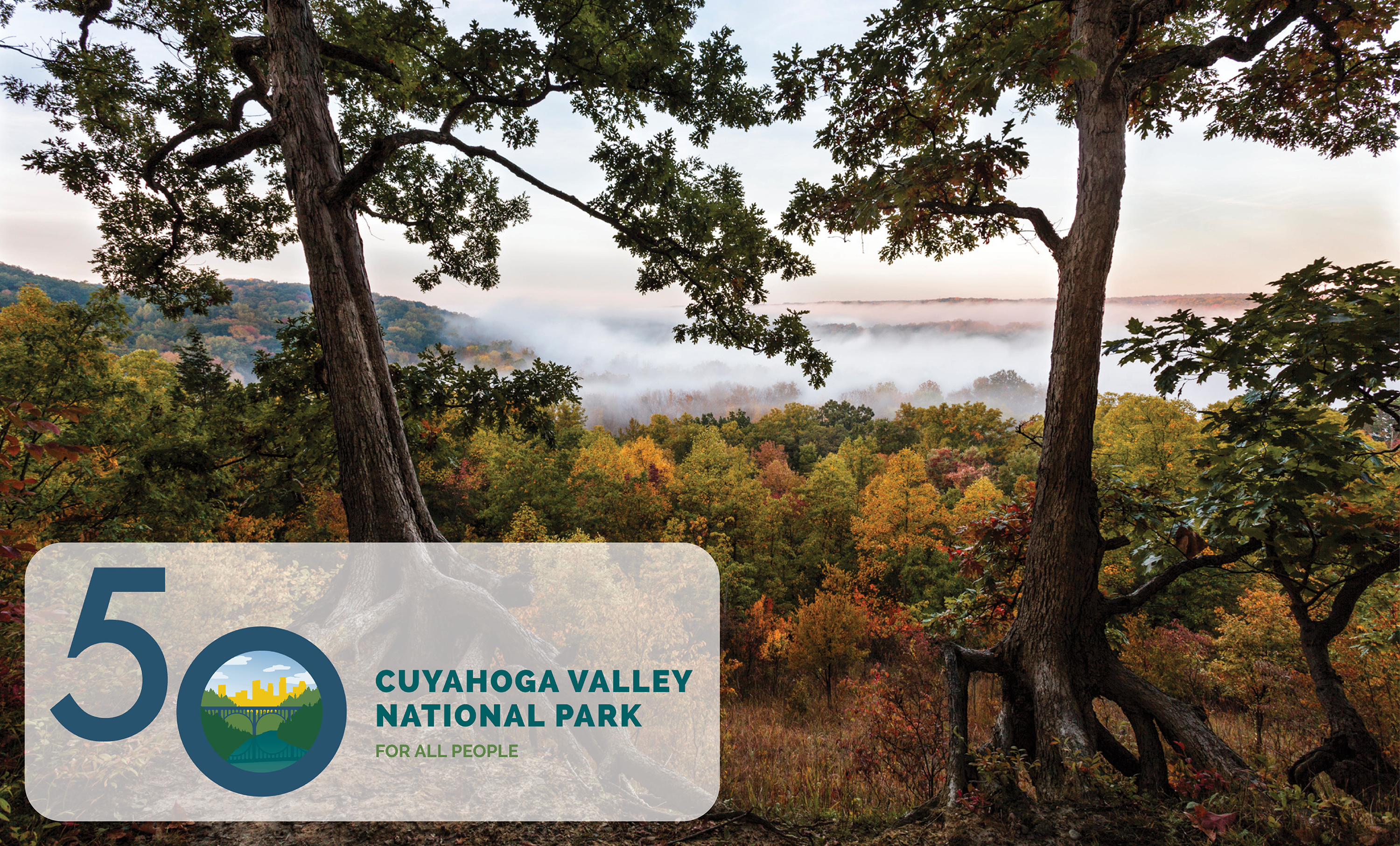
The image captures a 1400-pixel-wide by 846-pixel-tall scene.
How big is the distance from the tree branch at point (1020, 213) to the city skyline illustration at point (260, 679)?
709 cm

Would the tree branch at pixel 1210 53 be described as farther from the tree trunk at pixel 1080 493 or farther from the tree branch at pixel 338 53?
the tree branch at pixel 338 53

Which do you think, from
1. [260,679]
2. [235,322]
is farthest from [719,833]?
[235,322]

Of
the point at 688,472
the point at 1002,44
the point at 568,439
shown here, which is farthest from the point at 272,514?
the point at 1002,44

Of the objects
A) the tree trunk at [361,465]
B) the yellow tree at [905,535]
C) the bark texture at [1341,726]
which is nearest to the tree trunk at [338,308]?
the tree trunk at [361,465]

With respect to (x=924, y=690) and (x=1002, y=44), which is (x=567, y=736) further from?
(x=924, y=690)

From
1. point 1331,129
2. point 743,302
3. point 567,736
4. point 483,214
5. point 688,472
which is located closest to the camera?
point 567,736

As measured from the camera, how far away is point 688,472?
109 ft

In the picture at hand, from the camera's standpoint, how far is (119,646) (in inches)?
179

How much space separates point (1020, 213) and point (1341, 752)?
5420 millimetres

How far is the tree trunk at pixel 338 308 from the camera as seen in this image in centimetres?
551

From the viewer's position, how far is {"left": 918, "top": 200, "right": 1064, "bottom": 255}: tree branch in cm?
499

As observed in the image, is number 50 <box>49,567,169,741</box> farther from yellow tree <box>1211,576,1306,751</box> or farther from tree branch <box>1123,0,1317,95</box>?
yellow tree <box>1211,576,1306,751</box>

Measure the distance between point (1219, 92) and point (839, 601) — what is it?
20.0 meters

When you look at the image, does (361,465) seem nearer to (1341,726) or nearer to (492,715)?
(492,715)
